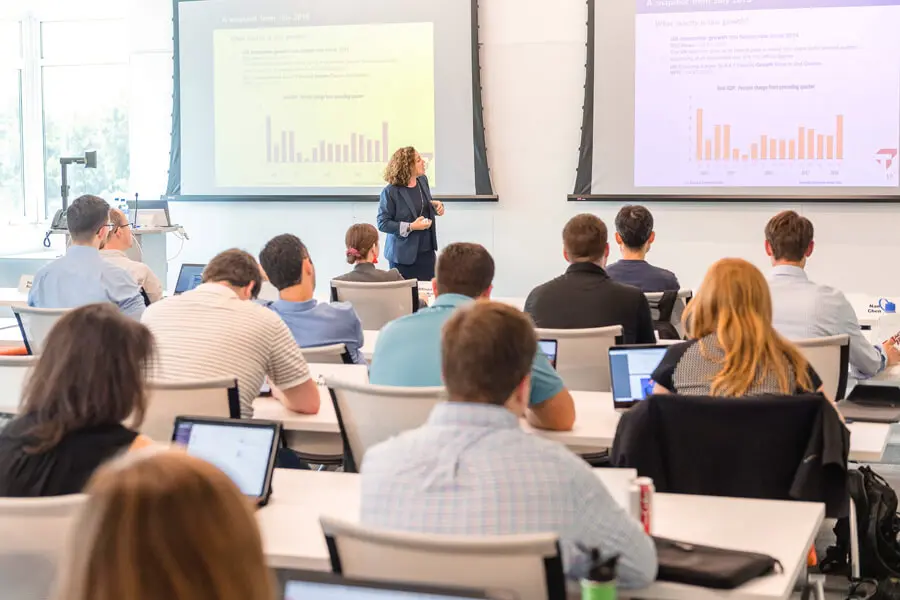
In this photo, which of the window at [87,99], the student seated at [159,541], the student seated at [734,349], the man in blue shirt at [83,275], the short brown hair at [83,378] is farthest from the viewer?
the window at [87,99]

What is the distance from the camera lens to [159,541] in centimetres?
96

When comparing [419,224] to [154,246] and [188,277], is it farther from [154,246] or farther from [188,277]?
[154,246]

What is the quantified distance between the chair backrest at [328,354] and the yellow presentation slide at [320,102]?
4.53 m

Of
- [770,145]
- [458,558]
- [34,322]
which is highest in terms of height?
[770,145]

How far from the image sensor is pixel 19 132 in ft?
35.7

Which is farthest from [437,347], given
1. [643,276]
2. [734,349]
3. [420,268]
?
[420,268]

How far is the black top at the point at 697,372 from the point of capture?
302 cm

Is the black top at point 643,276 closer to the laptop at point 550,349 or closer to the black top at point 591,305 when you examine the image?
the black top at point 591,305

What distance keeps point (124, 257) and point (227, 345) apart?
9.02 ft

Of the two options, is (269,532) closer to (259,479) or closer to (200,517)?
(259,479)

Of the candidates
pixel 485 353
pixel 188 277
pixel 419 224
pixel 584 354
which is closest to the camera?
pixel 485 353

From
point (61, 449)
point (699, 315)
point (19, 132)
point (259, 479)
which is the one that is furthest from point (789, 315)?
point (19, 132)

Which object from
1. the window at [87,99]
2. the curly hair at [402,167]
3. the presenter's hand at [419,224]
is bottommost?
the presenter's hand at [419,224]

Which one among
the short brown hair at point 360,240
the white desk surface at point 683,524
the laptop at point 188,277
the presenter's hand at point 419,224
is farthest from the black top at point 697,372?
the presenter's hand at point 419,224
